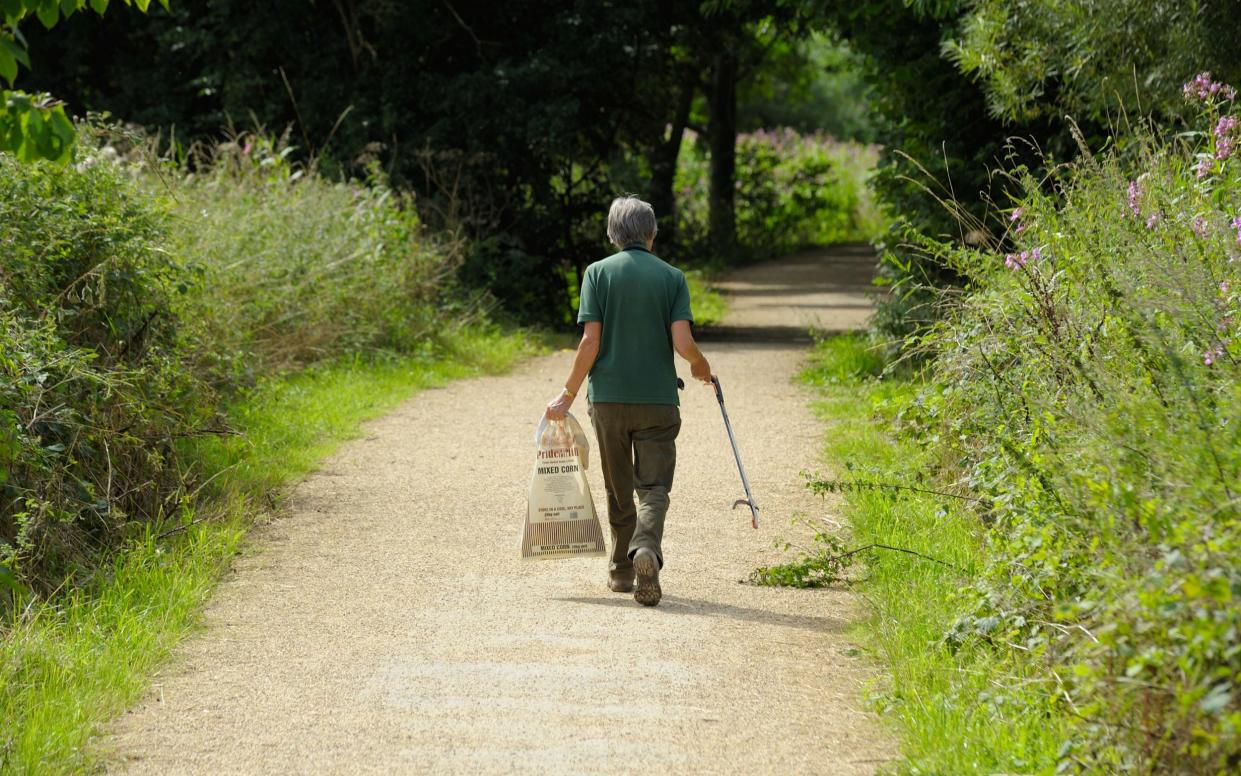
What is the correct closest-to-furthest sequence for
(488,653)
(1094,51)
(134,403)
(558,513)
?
(488,653) → (558,513) → (134,403) → (1094,51)

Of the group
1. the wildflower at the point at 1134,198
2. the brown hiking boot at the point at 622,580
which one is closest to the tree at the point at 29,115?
the brown hiking boot at the point at 622,580

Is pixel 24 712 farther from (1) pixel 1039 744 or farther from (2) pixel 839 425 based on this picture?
(2) pixel 839 425

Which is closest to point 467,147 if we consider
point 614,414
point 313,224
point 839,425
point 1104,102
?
point 313,224

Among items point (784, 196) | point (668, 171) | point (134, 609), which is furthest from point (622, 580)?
point (784, 196)

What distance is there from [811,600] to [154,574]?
2.81 metres

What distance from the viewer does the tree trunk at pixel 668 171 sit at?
66.3 feet

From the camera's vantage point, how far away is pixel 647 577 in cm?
638

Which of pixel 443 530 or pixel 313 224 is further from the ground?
pixel 313 224

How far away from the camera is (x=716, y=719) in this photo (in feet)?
16.5

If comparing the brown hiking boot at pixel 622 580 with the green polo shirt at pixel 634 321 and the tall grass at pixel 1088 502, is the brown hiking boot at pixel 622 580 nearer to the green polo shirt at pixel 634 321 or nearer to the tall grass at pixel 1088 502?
the green polo shirt at pixel 634 321

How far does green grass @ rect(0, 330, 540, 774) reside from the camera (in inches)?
191

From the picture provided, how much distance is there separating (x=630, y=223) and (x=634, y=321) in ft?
1.40

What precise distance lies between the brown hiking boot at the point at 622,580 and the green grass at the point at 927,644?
0.99 m

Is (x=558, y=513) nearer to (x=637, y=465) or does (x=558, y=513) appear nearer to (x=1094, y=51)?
(x=637, y=465)
